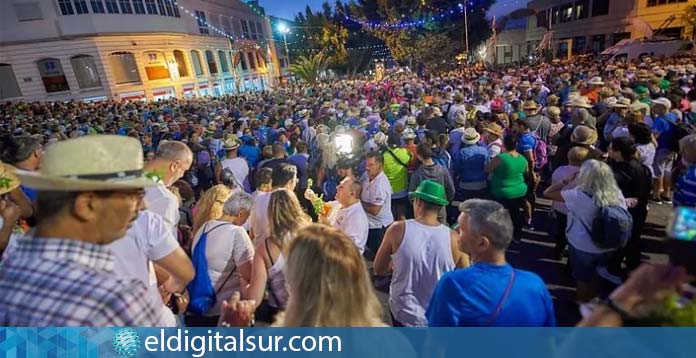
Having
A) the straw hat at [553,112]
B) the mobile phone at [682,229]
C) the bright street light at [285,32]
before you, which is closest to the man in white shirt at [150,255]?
the mobile phone at [682,229]

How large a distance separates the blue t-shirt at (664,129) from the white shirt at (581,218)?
3.30m

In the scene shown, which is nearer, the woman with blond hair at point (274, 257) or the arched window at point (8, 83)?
the woman with blond hair at point (274, 257)

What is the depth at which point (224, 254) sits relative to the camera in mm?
2617

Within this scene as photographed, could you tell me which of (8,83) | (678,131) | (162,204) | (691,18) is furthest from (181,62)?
(691,18)

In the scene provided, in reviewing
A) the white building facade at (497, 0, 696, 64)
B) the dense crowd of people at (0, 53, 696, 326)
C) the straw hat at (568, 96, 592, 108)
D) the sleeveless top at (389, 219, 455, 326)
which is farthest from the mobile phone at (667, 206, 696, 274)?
the white building facade at (497, 0, 696, 64)

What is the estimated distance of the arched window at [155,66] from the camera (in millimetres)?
28469

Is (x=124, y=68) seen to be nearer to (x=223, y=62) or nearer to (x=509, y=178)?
(x=223, y=62)

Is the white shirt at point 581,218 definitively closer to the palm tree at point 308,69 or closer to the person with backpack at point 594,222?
the person with backpack at point 594,222


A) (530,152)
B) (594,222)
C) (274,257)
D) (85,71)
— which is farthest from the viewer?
(85,71)

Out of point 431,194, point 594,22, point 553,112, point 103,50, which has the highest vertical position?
point 103,50

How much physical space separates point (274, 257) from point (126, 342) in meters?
1.05

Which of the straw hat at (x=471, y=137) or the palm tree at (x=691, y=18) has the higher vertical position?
the palm tree at (x=691, y=18)

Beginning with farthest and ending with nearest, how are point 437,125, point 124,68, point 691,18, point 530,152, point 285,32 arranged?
point 285,32, point 124,68, point 691,18, point 437,125, point 530,152

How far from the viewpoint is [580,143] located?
4.28 metres
